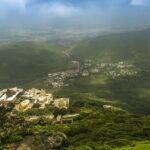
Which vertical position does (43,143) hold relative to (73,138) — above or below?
above

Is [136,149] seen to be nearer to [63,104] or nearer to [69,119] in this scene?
[69,119]

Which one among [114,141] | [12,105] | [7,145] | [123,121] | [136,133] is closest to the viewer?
[7,145]

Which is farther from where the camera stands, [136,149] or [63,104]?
[63,104]

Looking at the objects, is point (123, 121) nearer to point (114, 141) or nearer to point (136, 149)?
point (114, 141)

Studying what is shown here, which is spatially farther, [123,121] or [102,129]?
[123,121]

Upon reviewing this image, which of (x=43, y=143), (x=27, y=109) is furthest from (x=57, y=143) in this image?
(x=27, y=109)

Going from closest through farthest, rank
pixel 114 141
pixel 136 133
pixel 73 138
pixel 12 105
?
1. pixel 114 141
2. pixel 73 138
3. pixel 136 133
4. pixel 12 105

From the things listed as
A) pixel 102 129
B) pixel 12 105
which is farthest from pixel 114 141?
pixel 12 105

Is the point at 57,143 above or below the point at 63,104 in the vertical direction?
above

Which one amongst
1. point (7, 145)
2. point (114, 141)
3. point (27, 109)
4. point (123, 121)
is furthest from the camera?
point (27, 109)
